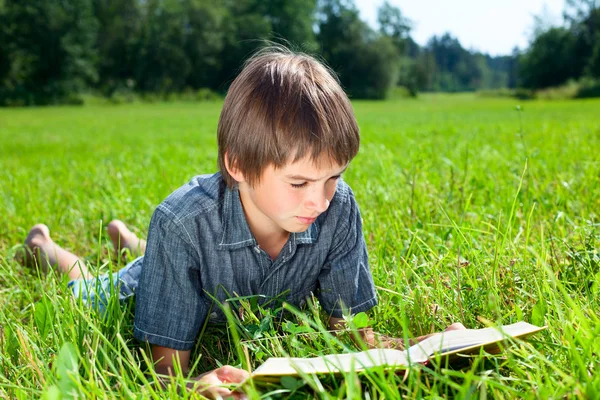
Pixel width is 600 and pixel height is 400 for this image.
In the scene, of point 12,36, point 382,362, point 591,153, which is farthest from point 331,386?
point 12,36

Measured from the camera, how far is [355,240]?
77.2 inches

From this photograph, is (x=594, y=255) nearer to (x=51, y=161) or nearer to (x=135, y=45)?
(x=51, y=161)

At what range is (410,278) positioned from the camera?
1938 millimetres

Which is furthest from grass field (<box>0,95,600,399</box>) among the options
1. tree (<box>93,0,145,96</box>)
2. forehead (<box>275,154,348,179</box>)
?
tree (<box>93,0,145,96</box>)

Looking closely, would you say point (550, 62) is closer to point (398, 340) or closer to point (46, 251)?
point (46, 251)

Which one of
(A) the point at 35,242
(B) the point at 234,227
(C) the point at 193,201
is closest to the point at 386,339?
(B) the point at 234,227

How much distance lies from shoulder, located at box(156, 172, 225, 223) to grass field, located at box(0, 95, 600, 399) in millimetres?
232

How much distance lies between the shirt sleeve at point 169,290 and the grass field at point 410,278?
9 cm

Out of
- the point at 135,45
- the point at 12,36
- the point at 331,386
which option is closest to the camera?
the point at 331,386

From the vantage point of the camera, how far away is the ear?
A: 1782mm

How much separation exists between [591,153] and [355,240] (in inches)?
124

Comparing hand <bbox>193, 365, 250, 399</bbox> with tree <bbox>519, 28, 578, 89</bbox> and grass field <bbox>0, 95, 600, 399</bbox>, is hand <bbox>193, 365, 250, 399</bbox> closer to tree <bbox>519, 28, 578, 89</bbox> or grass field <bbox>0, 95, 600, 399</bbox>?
grass field <bbox>0, 95, 600, 399</bbox>

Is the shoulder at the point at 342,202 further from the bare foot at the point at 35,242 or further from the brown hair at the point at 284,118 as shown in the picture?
the bare foot at the point at 35,242

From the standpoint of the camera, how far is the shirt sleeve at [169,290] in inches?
67.1
